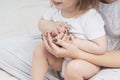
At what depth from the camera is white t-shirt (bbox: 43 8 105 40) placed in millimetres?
1004

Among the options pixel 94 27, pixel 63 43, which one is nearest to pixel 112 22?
pixel 94 27

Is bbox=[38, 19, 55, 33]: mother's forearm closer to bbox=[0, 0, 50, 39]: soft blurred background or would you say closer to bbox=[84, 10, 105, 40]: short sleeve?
bbox=[84, 10, 105, 40]: short sleeve

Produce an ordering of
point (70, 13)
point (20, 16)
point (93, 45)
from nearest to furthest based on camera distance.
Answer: point (93, 45) < point (70, 13) < point (20, 16)

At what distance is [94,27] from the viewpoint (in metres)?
1.00

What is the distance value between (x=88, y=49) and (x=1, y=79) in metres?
0.37

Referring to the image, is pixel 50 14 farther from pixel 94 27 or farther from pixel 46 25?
pixel 94 27

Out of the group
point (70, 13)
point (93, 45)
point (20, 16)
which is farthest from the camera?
point (20, 16)

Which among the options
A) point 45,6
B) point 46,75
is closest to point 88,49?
point 46,75

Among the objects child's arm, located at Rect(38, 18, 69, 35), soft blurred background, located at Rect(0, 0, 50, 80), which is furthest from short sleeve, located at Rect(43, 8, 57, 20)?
soft blurred background, located at Rect(0, 0, 50, 80)

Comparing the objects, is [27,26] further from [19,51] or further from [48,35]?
[48,35]

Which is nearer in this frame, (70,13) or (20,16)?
(70,13)

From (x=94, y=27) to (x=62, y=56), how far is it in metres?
0.15

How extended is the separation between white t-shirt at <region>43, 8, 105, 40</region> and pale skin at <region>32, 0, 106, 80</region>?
21 millimetres

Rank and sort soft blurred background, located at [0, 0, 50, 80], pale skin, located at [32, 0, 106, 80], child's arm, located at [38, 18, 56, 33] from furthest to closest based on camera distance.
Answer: soft blurred background, located at [0, 0, 50, 80] < child's arm, located at [38, 18, 56, 33] < pale skin, located at [32, 0, 106, 80]
